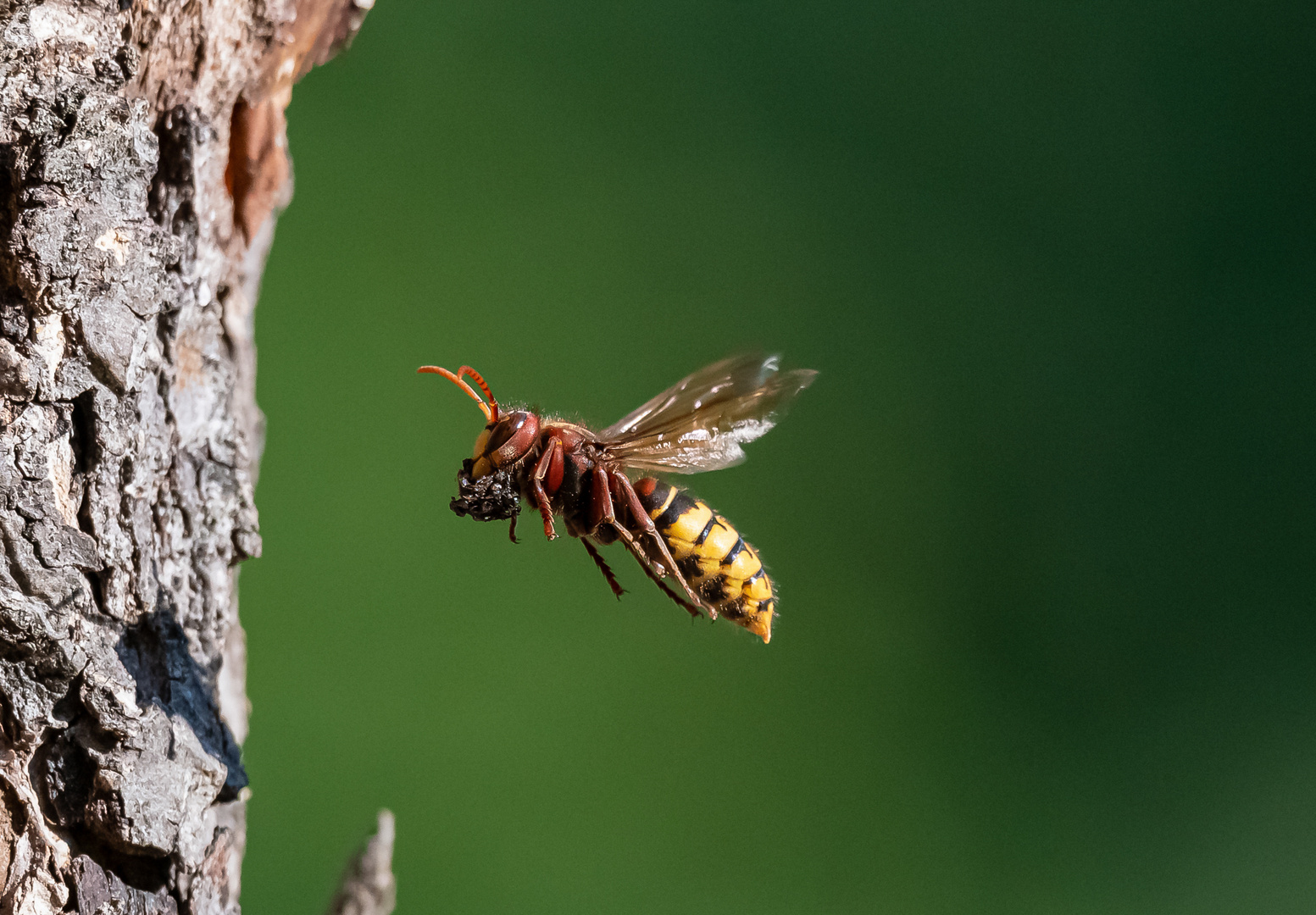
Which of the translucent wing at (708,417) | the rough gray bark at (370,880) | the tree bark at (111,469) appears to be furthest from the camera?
the translucent wing at (708,417)

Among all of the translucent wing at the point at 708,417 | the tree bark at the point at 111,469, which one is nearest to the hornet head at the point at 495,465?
the translucent wing at the point at 708,417

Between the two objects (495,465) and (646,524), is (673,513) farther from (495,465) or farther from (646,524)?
(495,465)

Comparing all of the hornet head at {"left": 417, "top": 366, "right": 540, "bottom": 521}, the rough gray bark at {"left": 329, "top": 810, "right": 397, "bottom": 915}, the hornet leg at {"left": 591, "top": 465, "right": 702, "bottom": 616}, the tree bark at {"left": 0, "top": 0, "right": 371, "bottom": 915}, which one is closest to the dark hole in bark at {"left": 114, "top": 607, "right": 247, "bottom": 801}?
the tree bark at {"left": 0, "top": 0, "right": 371, "bottom": 915}

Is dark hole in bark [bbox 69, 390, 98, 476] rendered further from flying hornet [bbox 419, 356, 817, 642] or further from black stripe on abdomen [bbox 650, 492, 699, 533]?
black stripe on abdomen [bbox 650, 492, 699, 533]

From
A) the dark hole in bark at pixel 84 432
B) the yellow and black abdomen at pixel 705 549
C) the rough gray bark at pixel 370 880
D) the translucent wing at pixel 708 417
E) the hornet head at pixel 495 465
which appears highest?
the translucent wing at pixel 708 417

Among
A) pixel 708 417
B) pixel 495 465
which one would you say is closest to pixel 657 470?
pixel 708 417

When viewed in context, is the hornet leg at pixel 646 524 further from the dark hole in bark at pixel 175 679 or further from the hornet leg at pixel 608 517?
the dark hole in bark at pixel 175 679

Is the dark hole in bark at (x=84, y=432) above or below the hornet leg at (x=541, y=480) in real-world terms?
below

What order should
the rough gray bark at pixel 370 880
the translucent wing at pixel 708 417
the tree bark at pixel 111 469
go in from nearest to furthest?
the tree bark at pixel 111 469
the rough gray bark at pixel 370 880
the translucent wing at pixel 708 417
